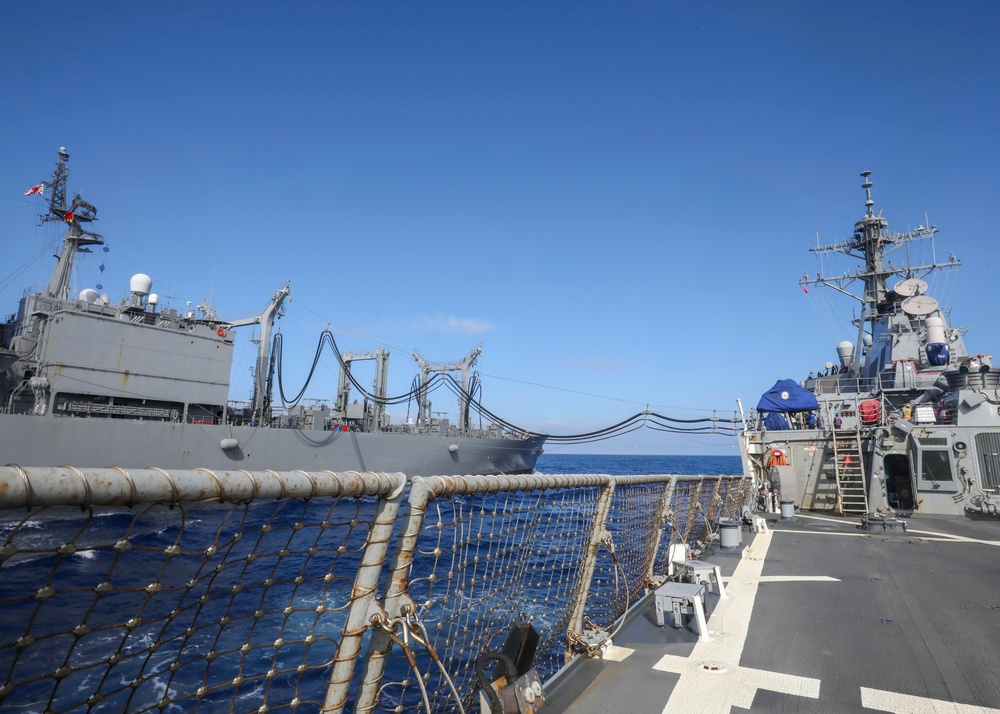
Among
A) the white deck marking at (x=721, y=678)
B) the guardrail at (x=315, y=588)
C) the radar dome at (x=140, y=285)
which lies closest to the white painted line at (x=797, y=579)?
the guardrail at (x=315, y=588)

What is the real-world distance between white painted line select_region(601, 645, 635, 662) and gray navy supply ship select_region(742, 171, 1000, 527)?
813 centimetres

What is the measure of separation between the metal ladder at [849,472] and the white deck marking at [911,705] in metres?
10.4

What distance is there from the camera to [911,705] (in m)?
2.84

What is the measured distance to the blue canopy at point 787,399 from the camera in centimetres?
1581

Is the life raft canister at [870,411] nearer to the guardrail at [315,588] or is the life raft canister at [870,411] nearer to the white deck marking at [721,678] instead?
the guardrail at [315,588]

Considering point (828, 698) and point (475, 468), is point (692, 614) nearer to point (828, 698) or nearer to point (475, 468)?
point (828, 698)

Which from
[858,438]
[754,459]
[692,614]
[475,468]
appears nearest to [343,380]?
[475,468]

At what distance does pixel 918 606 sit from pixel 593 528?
337cm

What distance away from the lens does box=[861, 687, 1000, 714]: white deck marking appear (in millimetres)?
2781

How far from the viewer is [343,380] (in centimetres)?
3297

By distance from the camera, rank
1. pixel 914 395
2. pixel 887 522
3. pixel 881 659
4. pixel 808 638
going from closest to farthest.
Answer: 1. pixel 881 659
2. pixel 808 638
3. pixel 887 522
4. pixel 914 395

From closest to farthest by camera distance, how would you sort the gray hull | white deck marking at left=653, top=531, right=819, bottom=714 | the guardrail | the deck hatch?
1. the guardrail
2. white deck marking at left=653, top=531, right=819, bottom=714
3. the deck hatch
4. the gray hull

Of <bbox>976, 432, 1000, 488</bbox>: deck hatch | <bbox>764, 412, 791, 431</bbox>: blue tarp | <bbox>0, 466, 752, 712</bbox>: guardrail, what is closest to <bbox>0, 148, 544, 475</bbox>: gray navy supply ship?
<bbox>0, 466, 752, 712</bbox>: guardrail

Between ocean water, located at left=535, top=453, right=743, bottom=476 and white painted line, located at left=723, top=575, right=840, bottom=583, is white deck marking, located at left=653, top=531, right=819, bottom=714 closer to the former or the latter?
white painted line, located at left=723, top=575, right=840, bottom=583
